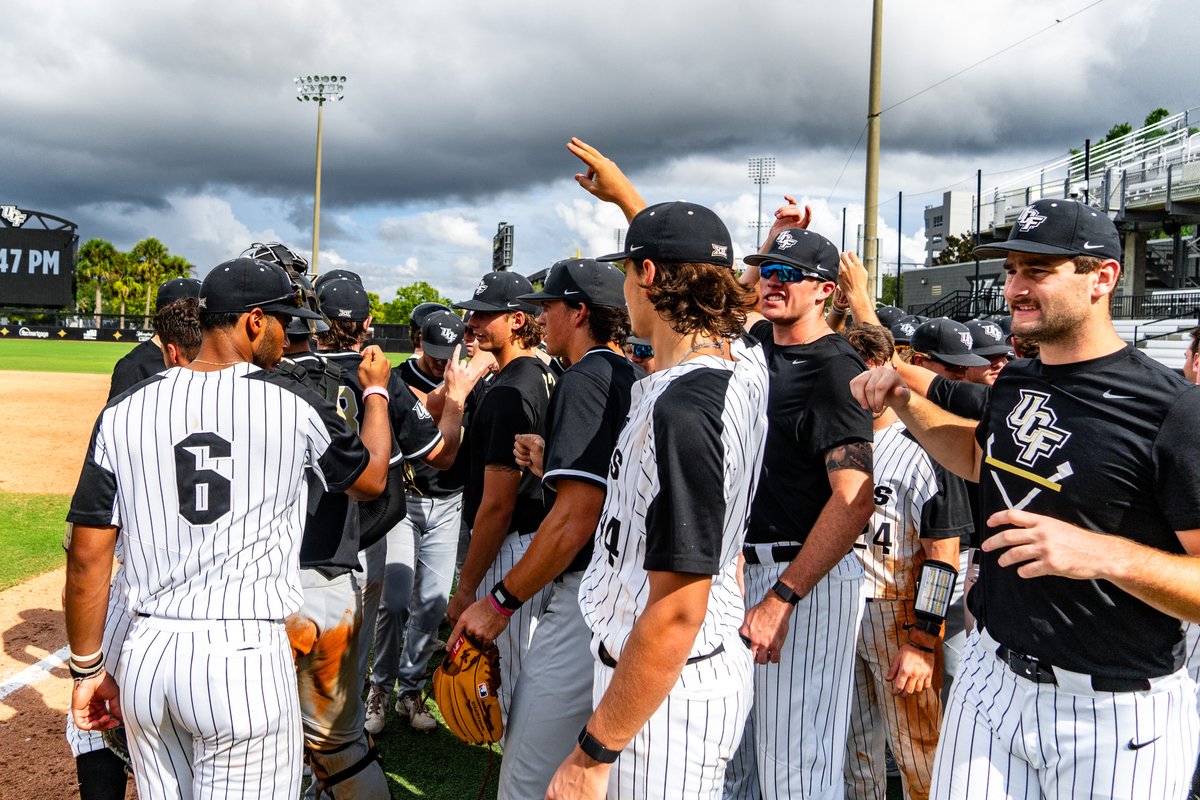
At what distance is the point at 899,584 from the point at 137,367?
12.2 feet

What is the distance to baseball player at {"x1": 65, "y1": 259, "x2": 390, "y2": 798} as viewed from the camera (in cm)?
229

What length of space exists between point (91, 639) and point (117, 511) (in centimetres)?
43

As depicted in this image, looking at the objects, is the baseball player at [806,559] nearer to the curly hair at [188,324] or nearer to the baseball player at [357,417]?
the baseball player at [357,417]

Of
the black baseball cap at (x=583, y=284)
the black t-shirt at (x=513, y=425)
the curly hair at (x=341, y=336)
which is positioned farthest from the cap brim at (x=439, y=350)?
the black baseball cap at (x=583, y=284)

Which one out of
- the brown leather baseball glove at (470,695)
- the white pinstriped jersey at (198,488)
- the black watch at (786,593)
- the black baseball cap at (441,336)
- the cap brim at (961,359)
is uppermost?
the black baseball cap at (441,336)

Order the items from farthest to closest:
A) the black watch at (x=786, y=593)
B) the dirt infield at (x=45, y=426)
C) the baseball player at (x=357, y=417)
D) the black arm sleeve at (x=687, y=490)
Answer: the dirt infield at (x=45, y=426) → the baseball player at (x=357, y=417) → the black watch at (x=786, y=593) → the black arm sleeve at (x=687, y=490)

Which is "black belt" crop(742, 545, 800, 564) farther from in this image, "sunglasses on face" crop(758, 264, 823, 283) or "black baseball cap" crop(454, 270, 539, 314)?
"black baseball cap" crop(454, 270, 539, 314)

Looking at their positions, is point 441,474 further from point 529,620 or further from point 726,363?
point 726,363

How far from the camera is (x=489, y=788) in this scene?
3.89 metres

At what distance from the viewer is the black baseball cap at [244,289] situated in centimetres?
252

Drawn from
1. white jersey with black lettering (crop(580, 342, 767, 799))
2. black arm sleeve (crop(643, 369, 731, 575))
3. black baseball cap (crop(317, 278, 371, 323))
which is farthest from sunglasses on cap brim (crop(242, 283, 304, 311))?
black baseball cap (crop(317, 278, 371, 323))

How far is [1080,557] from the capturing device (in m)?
1.89

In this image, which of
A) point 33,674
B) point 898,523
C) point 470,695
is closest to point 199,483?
point 470,695

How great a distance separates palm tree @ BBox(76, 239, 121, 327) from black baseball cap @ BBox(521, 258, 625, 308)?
65.0 m
